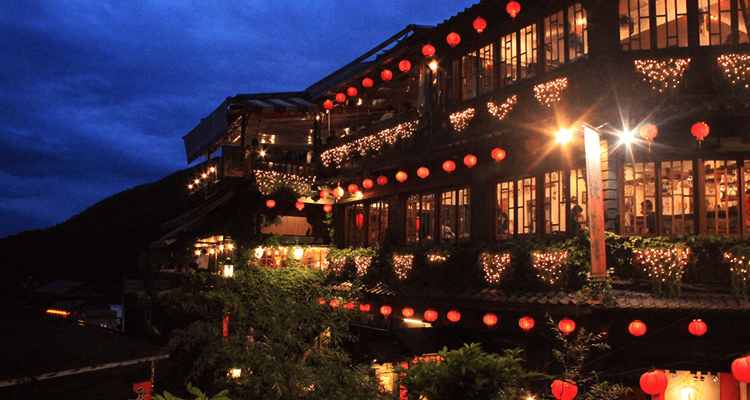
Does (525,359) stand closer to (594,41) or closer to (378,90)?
(594,41)

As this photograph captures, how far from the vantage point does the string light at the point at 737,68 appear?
1137 cm

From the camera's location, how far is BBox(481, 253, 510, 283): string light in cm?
1353

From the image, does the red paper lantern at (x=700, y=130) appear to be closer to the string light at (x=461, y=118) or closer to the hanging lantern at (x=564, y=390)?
the hanging lantern at (x=564, y=390)

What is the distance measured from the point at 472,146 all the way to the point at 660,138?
423 cm

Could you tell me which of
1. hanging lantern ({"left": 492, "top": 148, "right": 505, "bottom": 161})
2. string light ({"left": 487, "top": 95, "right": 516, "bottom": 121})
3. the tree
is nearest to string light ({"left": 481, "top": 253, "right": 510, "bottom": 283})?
hanging lantern ({"left": 492, "top": 148, "right": 505, "bottom": 161})

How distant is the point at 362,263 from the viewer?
60.8ft

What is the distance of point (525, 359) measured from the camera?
523 inches

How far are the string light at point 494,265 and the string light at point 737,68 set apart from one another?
5.81 meters

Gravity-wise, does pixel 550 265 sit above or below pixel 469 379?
above

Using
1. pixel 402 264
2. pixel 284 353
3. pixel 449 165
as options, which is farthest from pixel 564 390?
pixel 402 264

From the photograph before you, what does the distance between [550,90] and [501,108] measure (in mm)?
1546

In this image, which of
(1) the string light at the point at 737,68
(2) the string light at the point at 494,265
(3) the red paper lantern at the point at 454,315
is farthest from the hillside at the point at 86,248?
(1) the string light at the point at 737,68

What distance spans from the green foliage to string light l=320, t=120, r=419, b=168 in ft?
34.8

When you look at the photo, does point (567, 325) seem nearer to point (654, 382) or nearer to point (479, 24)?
point (654, 382)
